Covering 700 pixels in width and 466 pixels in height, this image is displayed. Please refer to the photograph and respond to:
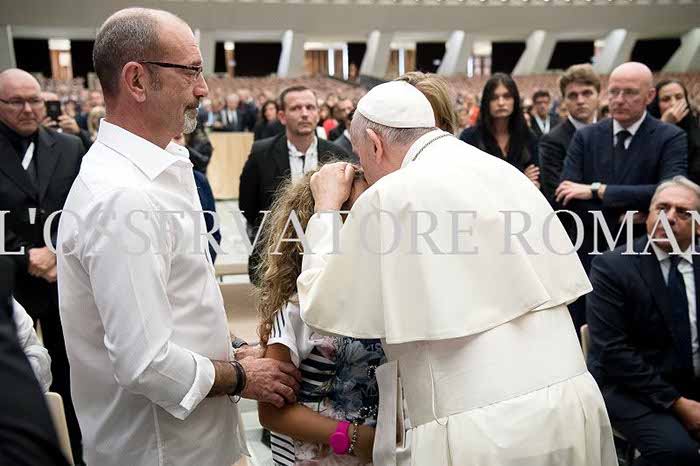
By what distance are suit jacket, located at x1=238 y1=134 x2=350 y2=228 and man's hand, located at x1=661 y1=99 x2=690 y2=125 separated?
2.48m

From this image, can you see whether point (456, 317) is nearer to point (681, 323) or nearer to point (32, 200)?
point (681, 323)

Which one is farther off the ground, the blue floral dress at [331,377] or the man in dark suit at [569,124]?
the man in dark suit at [569,124]

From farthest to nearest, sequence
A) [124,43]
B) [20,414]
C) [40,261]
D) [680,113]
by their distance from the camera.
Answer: [680,113] → [40,261] → [124,43] → [20,414]

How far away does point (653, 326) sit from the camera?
11.2ft

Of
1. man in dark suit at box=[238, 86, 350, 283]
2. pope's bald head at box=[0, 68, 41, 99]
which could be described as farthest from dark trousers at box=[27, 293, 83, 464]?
man in dark suit at box=[238, 86, 350, 283]

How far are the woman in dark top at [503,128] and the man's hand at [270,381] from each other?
319 cm

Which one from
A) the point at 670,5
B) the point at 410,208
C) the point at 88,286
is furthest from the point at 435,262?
the point at 670,5

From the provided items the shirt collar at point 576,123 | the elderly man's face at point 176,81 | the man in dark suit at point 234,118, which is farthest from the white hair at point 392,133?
the man in dark suit at point 234,118

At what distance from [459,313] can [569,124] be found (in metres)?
3.57

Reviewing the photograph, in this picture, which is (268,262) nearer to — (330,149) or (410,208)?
(410,208)

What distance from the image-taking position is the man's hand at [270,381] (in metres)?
2.10

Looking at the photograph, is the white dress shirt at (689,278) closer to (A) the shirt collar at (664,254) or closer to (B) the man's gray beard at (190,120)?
(A) the shirt collar at (664,254)

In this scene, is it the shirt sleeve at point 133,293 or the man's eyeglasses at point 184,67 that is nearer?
the shirt sleeve at point 133,293

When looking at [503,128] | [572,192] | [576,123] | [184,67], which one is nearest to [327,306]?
[184,67]
